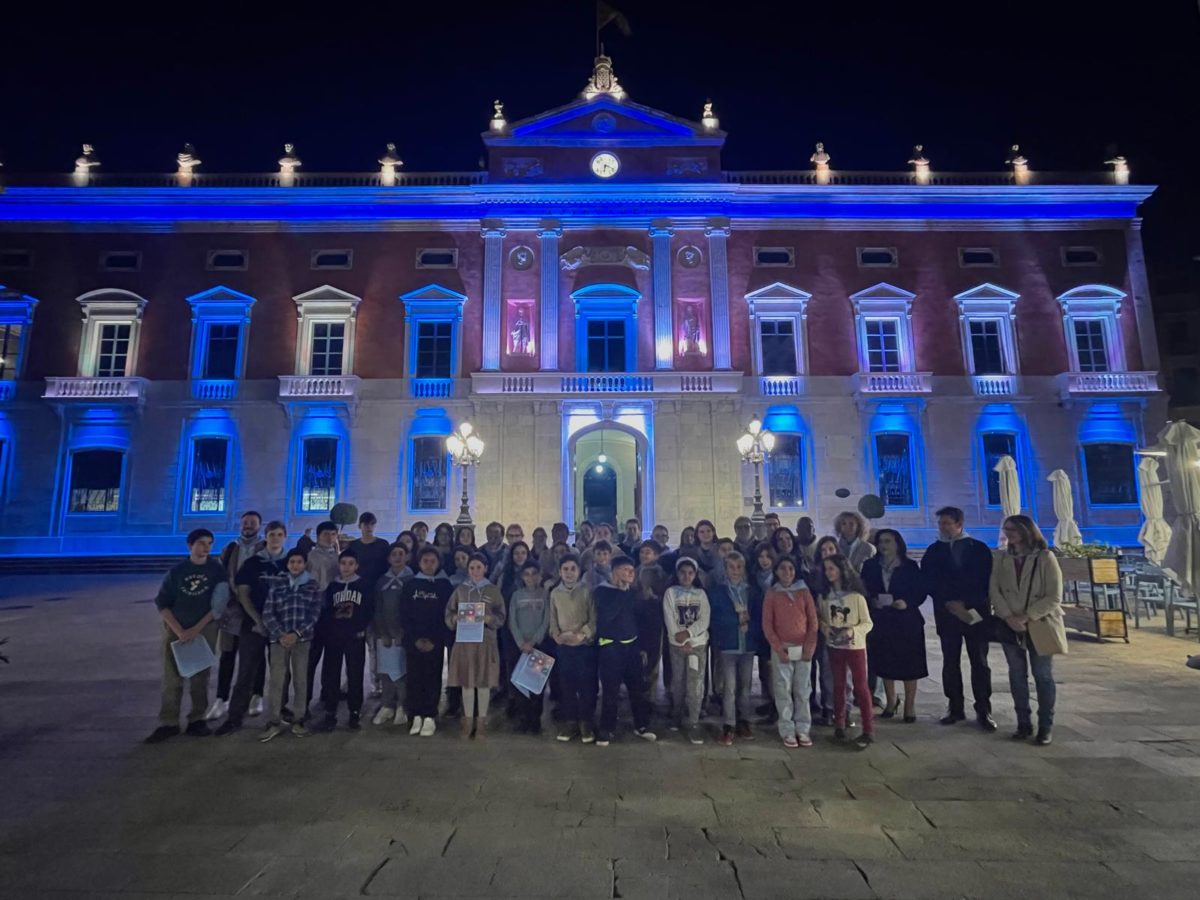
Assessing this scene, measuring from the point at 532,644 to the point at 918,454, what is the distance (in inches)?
794

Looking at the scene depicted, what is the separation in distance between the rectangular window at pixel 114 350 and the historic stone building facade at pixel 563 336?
12 cm

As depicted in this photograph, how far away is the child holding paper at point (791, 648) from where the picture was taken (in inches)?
225

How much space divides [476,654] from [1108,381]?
1001 inches

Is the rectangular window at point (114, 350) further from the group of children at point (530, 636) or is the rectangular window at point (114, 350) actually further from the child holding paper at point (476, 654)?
the child holding paper at point (476, 654)

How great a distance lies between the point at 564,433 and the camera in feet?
72.7

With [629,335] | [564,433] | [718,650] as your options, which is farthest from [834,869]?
[629,335]

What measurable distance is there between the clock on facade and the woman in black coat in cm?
2080

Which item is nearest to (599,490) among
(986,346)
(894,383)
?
(894,383)

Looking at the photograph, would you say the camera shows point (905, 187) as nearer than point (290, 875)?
No

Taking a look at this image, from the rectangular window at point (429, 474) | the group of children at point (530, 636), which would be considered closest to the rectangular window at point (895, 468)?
the rectangular window at point (429, 474)

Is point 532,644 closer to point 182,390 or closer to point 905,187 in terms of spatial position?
point 182,390

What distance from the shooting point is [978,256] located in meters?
24.0

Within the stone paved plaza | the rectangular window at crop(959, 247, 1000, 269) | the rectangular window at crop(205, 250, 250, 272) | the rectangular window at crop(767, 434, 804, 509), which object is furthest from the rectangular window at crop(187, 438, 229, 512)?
the rectangular window at crop(959, 247, 1000, 269)

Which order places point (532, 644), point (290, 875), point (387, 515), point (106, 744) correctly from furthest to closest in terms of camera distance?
1. point (387, 515)
2. point (532, 644)
3. point (106, 744)
4. point (290, 875)
